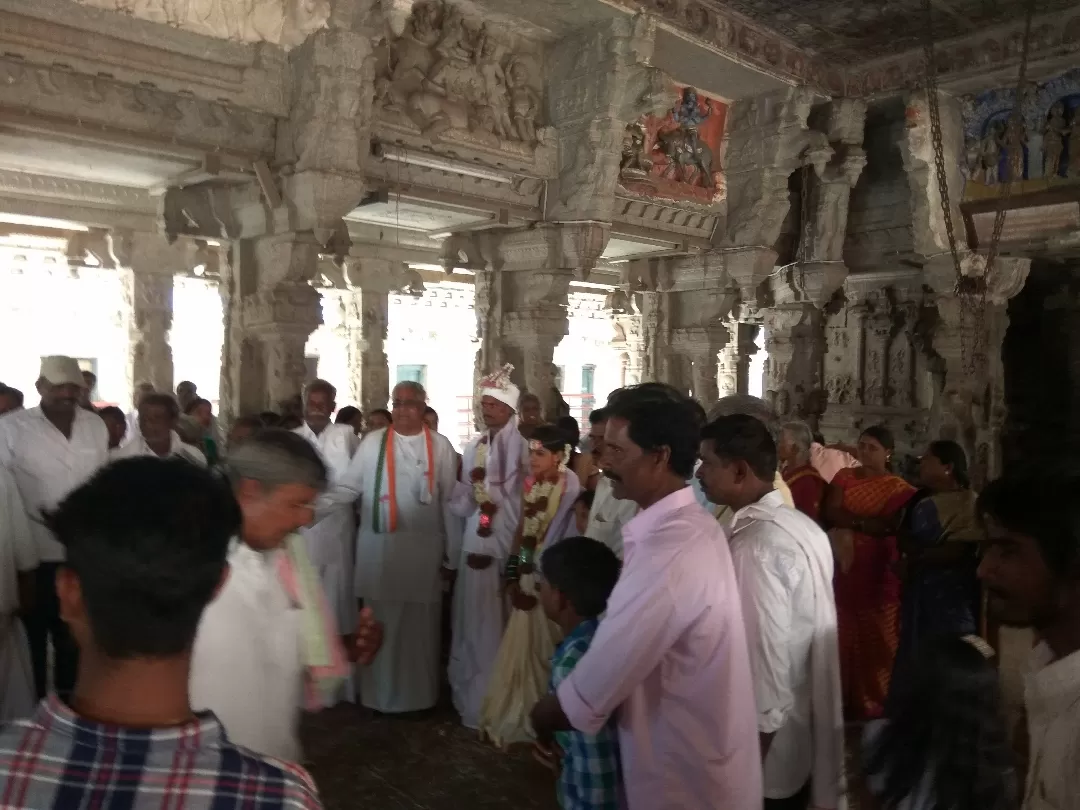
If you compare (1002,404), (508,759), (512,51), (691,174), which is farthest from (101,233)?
(1002,404)

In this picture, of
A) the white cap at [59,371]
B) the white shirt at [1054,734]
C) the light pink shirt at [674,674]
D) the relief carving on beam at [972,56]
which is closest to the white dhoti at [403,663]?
the white cap at [59,371]

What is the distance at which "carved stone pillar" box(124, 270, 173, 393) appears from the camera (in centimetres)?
805

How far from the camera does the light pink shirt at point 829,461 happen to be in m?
4.96

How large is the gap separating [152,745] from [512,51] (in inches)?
272

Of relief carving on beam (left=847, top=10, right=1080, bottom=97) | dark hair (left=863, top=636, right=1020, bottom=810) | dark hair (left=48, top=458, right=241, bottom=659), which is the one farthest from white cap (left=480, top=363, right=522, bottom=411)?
relief carving on beam (left=847, top=10, right=1080, bottom=97)

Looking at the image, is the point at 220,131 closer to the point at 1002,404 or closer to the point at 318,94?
the point at 318,94

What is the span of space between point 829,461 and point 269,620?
404cm

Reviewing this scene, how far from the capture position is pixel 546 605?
90.7 inches

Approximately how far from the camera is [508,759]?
3795 mm

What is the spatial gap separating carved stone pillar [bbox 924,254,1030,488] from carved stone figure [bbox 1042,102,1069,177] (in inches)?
42.9

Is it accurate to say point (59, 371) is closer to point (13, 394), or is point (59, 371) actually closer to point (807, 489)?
point (13, 394)

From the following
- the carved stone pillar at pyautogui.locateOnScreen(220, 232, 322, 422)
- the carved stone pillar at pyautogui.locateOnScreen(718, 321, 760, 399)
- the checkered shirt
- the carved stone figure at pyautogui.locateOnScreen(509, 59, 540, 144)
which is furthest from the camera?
the carved stone pillar at pyautogui.locateOnScreen(718, 321, 760, 399)

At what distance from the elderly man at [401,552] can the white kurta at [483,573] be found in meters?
0.15

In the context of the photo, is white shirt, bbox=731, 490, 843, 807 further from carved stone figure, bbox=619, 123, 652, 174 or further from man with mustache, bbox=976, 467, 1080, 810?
carved stone figure, bbox=619, 123, 652, 174
